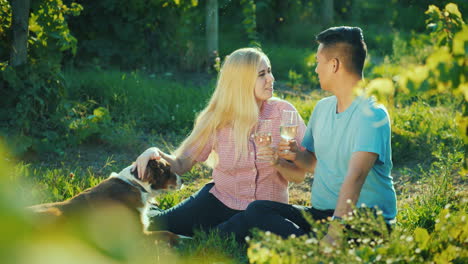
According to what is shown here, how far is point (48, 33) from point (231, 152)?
297 cm

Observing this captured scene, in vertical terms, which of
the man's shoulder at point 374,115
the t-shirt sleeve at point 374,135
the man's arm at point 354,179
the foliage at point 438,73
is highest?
the foliage at point 438,73

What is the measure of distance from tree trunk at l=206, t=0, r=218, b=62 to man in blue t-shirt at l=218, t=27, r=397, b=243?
5.84m

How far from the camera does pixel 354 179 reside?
288 cm

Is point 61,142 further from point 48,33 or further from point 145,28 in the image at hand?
point 145,28

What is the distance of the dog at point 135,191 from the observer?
11.2 ft

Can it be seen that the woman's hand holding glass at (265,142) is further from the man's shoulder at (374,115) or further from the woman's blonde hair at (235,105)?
the man's shoulder at (374,115)

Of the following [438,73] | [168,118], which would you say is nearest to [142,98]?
[168,118]

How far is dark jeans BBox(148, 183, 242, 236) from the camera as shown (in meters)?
3.94

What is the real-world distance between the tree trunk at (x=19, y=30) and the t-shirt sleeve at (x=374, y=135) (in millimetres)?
3839

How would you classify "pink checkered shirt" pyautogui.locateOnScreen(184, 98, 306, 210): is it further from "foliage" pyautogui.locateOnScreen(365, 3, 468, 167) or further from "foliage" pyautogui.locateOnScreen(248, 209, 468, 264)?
"foliage" pyautogui.locateOnScreen(365, 3, 468, 167)

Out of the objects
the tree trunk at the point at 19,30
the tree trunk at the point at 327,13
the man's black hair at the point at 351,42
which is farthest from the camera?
the tree trunk at the point at 327,13

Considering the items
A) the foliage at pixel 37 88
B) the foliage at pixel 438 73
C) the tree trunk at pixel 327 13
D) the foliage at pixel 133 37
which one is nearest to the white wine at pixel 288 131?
the foliage at pixel 438 73

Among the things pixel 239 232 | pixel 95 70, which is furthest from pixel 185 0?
pixel 239 232

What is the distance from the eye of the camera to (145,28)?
939cm
